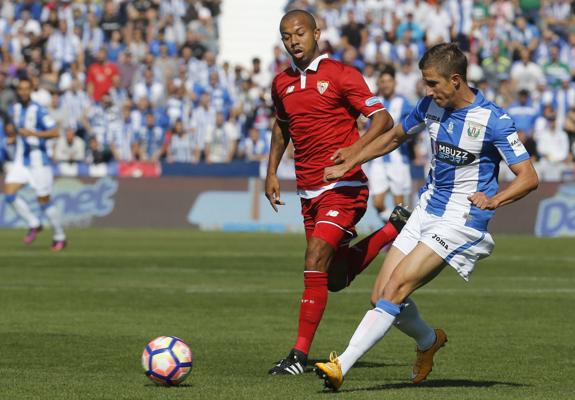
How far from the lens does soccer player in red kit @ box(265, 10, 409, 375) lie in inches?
381

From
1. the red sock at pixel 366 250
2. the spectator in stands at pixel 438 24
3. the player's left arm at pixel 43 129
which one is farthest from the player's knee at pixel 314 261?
the spectator in stands at pixel 438 24

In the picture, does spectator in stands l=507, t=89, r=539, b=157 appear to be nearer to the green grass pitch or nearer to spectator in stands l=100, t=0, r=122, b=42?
the green grass pitch

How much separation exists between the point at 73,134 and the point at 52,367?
21.3m

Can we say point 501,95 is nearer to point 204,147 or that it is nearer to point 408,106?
point 204,147

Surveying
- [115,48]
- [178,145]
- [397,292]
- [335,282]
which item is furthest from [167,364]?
[115,48]

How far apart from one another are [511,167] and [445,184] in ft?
1.70

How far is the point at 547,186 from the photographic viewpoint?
2659 centimetres

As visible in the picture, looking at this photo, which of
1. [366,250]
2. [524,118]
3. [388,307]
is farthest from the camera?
[524,118]

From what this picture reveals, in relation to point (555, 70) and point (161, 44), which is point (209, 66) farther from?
point (555, 70)

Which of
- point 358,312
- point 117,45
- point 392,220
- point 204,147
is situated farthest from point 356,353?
point 117,45

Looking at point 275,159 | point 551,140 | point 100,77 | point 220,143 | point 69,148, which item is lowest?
point 69,148

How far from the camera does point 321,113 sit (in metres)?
9.98

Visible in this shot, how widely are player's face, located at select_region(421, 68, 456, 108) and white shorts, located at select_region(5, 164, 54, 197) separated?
1543 centimetres

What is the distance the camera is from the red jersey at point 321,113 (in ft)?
32.6
